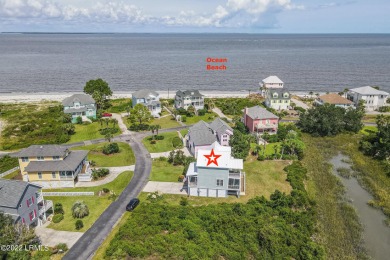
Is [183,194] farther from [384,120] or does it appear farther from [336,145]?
[384,120]

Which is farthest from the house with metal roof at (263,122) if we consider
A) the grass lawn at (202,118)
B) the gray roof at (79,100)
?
the gray roof at (79,100)

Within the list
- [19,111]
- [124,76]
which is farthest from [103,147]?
[124,76]

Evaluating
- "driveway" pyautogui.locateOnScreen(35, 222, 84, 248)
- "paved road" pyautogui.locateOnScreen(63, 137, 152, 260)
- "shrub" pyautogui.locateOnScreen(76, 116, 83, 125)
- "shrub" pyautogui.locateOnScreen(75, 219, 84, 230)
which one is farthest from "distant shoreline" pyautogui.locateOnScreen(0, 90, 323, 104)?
"shrub" pyautogui.locateOnScreen(75, 219, 84, 230)

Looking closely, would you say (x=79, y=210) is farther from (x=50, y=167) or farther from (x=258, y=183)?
(x=258, y=183)

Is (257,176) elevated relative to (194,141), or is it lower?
lower

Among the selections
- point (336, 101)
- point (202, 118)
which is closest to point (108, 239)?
point (202, 118)

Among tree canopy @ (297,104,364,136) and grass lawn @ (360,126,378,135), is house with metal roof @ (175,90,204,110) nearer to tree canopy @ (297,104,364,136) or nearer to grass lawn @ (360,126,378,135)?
tree canopy @ (297,104,364,136)

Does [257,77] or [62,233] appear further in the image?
[257,77]

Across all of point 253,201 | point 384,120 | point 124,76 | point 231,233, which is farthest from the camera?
point 124,76
